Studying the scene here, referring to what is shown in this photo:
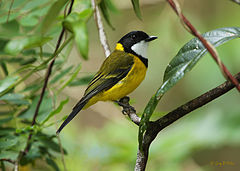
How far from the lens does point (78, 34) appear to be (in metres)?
1.10

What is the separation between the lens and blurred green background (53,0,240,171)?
3047 millimetres

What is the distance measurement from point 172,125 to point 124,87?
1.15m

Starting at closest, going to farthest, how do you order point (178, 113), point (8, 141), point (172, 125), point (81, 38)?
point (81, 38) < point (178, 113) < point (8, 141) < point (172, 125)

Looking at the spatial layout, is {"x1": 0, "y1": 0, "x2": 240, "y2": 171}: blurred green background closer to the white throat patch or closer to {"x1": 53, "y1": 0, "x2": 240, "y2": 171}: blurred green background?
{"x1": 53, "y1": 0, "x2": 240, "y2": 171}: blurred green background

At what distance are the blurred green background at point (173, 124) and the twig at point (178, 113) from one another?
63 cm

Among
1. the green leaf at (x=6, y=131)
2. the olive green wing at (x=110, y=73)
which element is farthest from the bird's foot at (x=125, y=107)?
the green leaf at (x=6, y=131)

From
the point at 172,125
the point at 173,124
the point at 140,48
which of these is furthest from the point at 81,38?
the point at 173,124

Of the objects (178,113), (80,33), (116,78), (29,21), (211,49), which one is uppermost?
(29,21)

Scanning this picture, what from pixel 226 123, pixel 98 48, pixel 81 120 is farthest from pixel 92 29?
pixel 226 123

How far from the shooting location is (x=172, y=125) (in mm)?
4191

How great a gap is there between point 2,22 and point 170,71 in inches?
52.9

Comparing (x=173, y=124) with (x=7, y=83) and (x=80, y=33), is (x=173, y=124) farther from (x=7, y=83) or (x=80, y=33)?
(x=80, y=33)

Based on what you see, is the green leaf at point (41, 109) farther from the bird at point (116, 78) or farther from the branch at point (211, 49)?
the branch at point (211, 49)

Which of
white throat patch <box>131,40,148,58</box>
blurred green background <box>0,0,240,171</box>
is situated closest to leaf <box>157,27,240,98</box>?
blurred green background <box>0,0,240,171</box>
